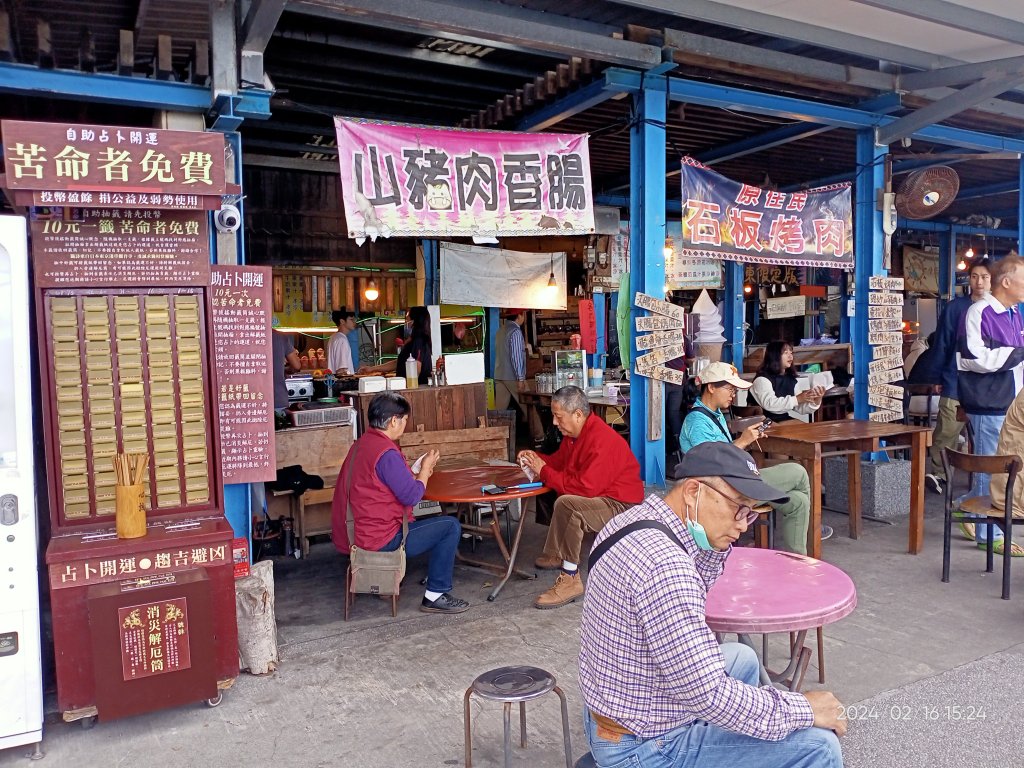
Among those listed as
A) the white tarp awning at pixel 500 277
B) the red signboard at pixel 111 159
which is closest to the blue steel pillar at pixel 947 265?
the white tarp awning at pixel 500 277

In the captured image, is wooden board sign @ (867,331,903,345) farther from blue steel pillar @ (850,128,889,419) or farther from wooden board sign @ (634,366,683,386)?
wooden board sign @ (634,366,683,386)

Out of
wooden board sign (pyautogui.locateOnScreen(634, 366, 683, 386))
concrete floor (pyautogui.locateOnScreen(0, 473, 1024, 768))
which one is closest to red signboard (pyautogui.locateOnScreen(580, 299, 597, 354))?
wooden board sign (pyautogui.locateOnScreen(634, 366, 683, 386))

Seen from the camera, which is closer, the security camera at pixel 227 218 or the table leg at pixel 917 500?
the security camera at pixel 227 218

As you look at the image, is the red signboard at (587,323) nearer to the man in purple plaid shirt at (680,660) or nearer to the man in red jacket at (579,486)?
the man in red jacket at (579,486)

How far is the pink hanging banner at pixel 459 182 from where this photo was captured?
5.67 m

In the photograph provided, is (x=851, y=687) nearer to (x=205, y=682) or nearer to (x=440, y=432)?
(x=205, y=682)

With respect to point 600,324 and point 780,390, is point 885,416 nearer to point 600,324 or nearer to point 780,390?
point 780,390

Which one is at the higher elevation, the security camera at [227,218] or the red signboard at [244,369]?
the security camera at [227,218]

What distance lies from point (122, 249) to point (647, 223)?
406 centimetres

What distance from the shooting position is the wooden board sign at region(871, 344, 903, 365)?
816 centimetres

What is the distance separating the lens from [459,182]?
6.06 meters

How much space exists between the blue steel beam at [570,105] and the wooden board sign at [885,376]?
3.88m

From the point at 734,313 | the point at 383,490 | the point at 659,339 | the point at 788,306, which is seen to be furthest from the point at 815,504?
the point at 788,306

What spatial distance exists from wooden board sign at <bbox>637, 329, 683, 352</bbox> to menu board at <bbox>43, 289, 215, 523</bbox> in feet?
11.8
